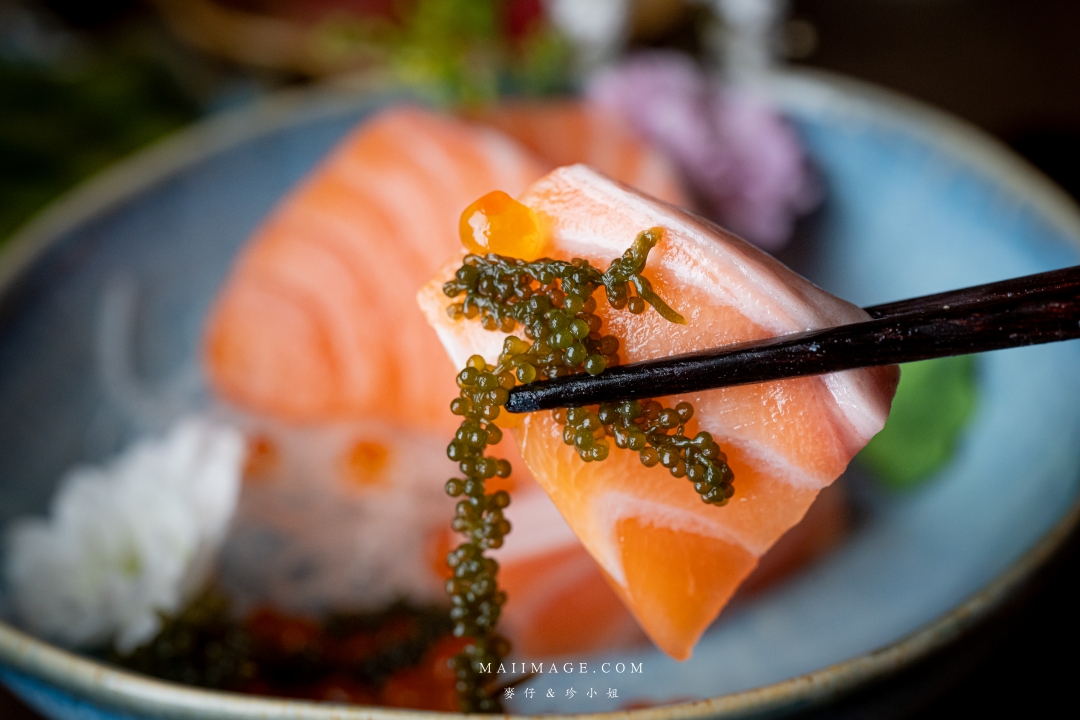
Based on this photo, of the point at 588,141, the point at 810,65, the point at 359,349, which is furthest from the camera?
the point at 810,65

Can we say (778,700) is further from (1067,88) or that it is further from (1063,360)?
(1067,88)

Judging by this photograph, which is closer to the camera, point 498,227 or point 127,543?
point 498,227

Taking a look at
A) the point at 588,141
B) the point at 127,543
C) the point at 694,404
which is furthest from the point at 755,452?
the point at 588,141

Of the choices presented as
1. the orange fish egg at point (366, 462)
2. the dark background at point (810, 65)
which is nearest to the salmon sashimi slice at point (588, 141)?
the orange fish egg at point (366, 462)

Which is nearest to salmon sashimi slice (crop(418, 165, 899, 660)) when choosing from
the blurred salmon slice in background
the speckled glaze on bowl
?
the speckled glaze on bowl

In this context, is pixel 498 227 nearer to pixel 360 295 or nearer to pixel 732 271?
pixel 732 271

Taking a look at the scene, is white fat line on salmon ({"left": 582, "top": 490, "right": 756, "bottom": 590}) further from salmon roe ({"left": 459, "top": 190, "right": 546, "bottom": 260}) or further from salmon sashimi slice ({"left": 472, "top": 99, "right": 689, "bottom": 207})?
salmon sashimi slice ({"left": 472, "top": 99, "right": 689, "bottom": 207})

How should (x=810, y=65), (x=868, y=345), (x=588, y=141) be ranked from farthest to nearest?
1. (x=810, y=65)
2. (x=588, y=141)
3. (x=868, y=345)
